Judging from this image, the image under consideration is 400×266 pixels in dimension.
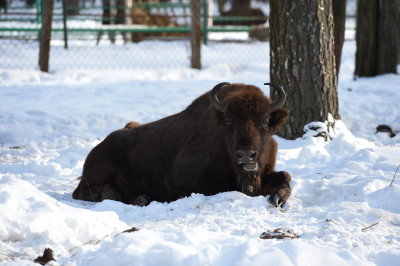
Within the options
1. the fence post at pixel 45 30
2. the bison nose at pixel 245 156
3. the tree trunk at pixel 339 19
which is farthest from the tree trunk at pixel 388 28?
the bison nose at pixel 245 156

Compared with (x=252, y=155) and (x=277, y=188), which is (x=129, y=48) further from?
(x=252, y=155)

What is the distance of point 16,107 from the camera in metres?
10.5

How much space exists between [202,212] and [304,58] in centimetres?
346

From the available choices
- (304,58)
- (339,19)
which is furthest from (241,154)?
(339,19)

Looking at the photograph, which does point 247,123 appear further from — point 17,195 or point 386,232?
point 17,195

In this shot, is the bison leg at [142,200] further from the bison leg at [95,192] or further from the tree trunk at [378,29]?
the tree trunk at [378,29]

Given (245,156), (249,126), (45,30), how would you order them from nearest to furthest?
(245,156), (249,126), (45,30)

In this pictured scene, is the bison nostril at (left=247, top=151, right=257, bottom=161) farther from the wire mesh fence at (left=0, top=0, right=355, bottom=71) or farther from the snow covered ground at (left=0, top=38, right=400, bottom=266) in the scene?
the wire mesh fence at (left=0, top=0, right=355, bottom=71)

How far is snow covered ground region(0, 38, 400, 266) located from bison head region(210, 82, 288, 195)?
34cm

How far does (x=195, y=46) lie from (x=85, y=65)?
3335 mm

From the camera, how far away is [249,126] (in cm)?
522

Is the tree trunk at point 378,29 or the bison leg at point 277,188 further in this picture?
the tree trunk at point 378,29

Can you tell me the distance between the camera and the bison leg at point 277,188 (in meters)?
5.13

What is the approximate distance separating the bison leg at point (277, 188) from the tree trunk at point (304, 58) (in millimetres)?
2072
